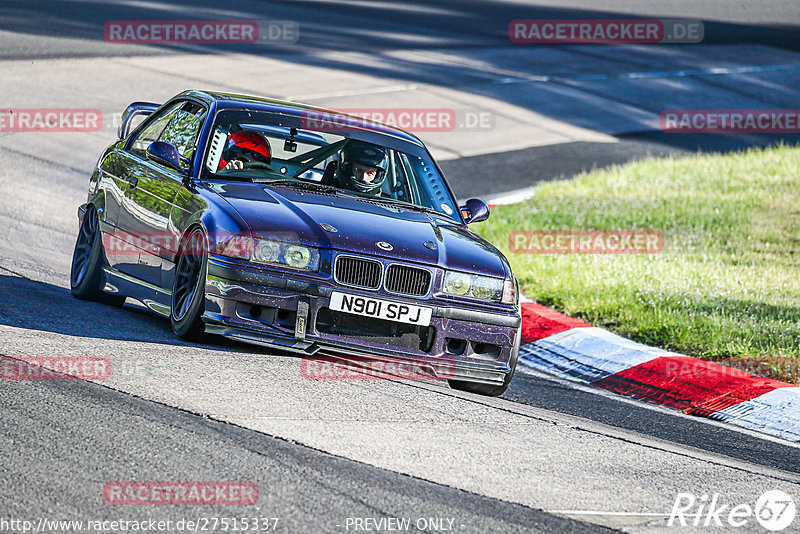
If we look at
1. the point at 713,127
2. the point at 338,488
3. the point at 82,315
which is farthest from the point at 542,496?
the point at 713,127

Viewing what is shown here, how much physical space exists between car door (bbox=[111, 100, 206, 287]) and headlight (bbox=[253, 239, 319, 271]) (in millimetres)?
814

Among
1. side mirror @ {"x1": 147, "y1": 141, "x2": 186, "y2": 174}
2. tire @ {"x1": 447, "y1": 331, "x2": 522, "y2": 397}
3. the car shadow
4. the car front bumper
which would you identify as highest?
side mirror @ {"x1": 147, "y1": 141, "x2": 186, "y2": 174}

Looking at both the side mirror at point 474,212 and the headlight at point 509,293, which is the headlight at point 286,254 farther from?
the side mirror at point 474,212

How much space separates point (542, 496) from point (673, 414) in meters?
2.74

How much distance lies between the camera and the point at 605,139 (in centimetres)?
1934

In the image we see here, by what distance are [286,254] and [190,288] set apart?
0.65m

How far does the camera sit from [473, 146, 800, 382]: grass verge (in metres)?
9.10

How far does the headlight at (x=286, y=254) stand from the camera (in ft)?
21.5
